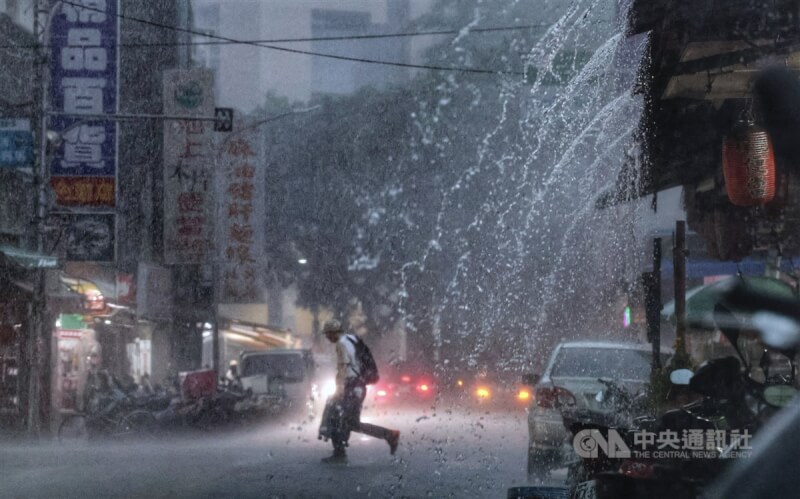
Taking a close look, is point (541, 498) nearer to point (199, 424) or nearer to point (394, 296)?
point (199, 424)

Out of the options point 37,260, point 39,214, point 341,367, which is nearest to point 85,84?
point 39,214

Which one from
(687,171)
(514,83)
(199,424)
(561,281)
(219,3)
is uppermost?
(219,3)

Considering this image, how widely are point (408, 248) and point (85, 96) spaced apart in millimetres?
15995

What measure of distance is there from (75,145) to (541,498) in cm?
1412

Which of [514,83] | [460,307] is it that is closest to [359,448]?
[514,83]

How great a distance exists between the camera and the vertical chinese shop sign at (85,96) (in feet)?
55.6

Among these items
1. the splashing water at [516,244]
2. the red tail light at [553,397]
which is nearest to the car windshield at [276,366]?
the splashing water at [516,244]

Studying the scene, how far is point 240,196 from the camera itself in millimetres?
21609

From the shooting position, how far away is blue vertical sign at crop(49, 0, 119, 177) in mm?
17062

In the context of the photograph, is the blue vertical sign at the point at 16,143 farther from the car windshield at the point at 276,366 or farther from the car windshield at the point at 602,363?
the car windshield at the point at 276,366

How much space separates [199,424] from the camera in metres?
17.0

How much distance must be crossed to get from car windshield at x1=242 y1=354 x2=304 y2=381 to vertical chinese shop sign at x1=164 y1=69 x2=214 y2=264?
3.85m

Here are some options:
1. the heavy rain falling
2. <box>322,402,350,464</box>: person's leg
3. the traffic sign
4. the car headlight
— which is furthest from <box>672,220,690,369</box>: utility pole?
the car headlight

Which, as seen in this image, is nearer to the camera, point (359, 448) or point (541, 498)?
point (541, 498)
